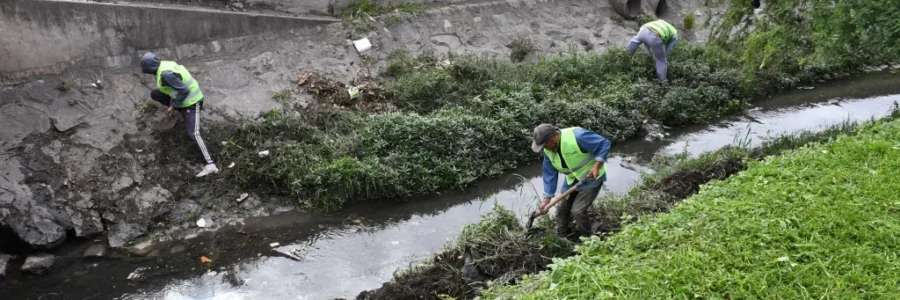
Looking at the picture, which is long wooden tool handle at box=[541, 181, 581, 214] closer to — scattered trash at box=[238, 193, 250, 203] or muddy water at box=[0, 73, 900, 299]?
muddy water at box=[0, 73, 900, 299]

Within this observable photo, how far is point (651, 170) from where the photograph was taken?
29.3 ft

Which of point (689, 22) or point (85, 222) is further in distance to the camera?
point (689, 22)

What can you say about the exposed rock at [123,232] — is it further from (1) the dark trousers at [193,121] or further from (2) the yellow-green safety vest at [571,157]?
(2) the yellow-green safety vest at [571,157]

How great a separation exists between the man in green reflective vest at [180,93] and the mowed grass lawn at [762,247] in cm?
460

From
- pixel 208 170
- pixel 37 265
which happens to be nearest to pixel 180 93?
pixel 208 170

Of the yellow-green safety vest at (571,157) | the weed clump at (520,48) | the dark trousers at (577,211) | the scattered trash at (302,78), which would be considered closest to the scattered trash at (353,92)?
the scattered trash at (302,78)

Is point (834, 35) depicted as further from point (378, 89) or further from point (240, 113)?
point (240, 113)

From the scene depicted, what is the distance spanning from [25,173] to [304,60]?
4.00 meters

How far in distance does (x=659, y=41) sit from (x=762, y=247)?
6.94 meters

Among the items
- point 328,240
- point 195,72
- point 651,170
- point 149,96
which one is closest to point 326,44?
point 195,72

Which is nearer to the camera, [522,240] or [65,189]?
[522,240]

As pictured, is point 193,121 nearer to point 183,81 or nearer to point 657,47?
point 183,81

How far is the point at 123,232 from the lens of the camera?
7.51m

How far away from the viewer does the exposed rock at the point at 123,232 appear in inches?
292
